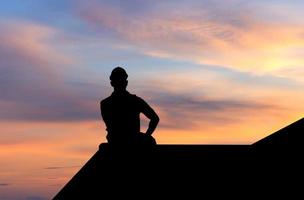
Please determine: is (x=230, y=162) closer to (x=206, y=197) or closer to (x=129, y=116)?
(x=206, y=197)

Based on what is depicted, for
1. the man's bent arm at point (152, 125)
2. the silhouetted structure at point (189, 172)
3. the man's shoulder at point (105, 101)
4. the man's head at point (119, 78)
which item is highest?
the man's head at point (119, 78)

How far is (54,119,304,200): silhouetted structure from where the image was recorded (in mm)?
11445

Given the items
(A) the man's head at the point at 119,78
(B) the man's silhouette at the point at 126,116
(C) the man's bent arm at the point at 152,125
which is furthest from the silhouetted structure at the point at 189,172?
(A) the man's head at the point at 119,78

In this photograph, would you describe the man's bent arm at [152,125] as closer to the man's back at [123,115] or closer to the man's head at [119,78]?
the man's back at [123,115]

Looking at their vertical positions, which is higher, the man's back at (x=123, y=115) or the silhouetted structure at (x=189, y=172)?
the man's back at (x=123, y=115)

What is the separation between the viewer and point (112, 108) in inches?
454

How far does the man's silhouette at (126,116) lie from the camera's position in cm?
1148

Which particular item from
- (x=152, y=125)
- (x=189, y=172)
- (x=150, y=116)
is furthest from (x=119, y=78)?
(x=189, y=172)

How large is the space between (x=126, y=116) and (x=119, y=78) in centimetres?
74

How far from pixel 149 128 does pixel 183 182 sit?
118 cm

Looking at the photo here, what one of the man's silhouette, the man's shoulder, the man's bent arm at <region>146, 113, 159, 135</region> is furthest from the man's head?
the man's bent arm at <region>146, 113, 159, 135</region>

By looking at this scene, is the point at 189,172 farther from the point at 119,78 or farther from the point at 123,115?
the point at 119,78

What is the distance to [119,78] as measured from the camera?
444 inches

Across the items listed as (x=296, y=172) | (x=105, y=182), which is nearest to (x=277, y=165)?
(x=296, y=172)
